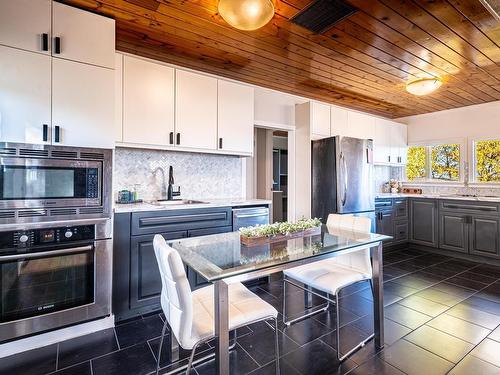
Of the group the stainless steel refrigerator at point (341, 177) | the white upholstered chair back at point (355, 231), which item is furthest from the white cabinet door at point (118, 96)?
the stainless steel refrigerator at point (341, 177)

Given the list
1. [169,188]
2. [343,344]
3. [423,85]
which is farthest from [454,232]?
[169,188]

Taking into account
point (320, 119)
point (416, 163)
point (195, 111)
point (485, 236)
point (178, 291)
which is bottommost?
point (485, 236)

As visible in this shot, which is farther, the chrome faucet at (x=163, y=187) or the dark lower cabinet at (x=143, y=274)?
the chrome faucet at (x=163, y=187)

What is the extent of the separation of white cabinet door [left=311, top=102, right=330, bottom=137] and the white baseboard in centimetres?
317

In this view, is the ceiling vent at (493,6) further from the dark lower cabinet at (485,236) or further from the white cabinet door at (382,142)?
the dark lower cabinet at (485,236)

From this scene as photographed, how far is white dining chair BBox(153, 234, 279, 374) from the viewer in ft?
3.93

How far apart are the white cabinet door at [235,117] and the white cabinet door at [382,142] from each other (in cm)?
262

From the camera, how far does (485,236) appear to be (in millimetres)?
3770

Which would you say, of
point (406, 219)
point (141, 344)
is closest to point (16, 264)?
point (141, 344)

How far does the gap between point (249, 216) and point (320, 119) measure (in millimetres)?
1859

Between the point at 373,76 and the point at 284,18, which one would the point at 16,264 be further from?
the point at 373,76

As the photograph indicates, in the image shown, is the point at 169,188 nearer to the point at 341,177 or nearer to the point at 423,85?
the point at 341,177

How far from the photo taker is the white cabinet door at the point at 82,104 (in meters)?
1.93

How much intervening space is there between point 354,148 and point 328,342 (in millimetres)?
2602
